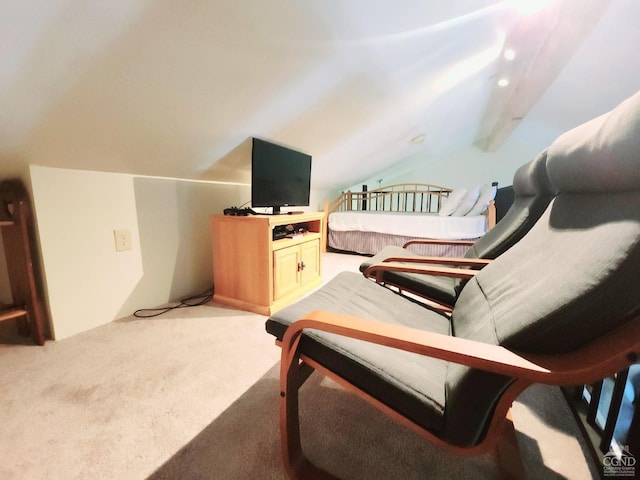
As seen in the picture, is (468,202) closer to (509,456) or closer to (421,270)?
(421,270)

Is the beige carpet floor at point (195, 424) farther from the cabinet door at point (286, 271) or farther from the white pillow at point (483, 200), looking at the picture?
the white pillow at point (483, 200)

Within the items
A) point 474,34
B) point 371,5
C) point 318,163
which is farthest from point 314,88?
point 318,163

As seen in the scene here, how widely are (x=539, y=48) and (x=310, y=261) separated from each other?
244cm

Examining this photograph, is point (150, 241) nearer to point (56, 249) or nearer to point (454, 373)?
point (56, 249)

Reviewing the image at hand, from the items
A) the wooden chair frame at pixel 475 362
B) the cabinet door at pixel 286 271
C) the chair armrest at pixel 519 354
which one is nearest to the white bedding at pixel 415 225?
the cabinet door at pixel 286 271

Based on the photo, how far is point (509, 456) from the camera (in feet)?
2.62

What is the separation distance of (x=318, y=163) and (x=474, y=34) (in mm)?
1696

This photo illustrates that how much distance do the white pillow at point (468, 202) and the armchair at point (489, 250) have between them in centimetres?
166

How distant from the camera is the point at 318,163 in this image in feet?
9.95

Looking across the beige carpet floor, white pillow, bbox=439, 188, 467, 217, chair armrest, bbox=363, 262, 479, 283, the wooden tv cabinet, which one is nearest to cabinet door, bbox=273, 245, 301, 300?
the wooden tv cabinet

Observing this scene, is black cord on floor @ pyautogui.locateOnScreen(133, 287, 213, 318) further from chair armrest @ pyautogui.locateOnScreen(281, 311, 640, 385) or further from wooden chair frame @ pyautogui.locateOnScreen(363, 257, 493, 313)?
chair armrest @ pyautogui.locateOnScreen(281, 311, 640, 385)

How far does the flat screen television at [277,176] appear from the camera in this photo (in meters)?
1.84

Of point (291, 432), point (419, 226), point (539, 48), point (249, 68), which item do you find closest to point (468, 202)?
point (419, 226)

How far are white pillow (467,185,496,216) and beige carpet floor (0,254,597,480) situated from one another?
2.30m
